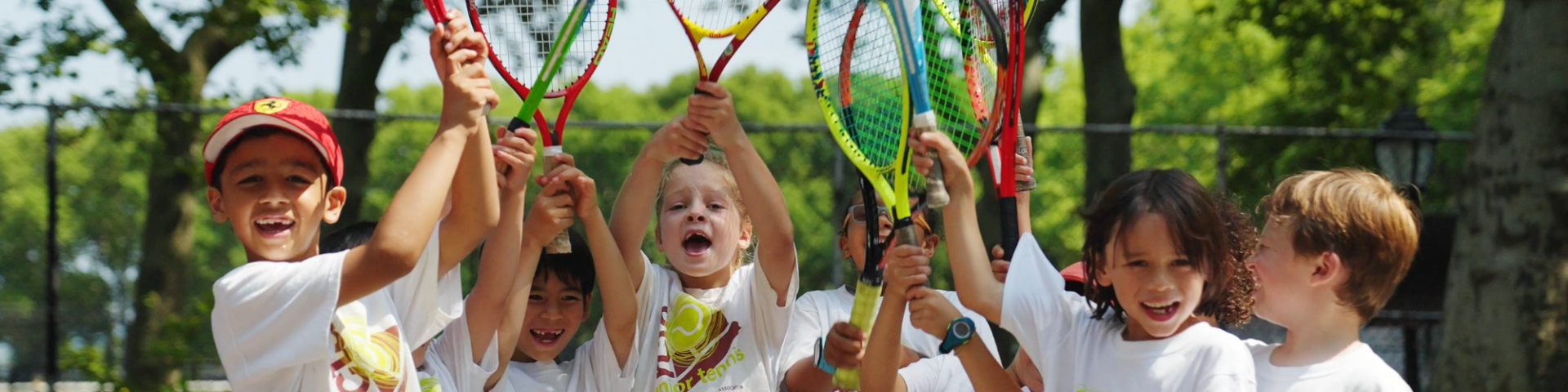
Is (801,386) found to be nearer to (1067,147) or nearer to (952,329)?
(952,329)

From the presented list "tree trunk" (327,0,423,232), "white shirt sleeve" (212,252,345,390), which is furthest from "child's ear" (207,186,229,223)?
"tree trunk" (327,0,423,232)

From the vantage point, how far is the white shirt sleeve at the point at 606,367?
360 centimetres

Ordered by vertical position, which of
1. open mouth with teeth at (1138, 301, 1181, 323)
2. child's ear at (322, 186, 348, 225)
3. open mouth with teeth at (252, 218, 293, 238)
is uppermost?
child's ear at (322, 186, 348, 225)

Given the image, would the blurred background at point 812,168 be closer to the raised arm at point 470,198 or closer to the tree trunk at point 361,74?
the tree trunk at point 361,74

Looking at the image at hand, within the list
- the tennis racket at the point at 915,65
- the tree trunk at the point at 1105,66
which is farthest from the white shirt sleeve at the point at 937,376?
the tree trunk at the point at 1105,66

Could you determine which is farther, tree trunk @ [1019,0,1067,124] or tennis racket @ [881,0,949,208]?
tree trunk @ [1019,0,1067,124]

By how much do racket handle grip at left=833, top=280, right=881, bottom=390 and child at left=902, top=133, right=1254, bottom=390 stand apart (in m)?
0.04

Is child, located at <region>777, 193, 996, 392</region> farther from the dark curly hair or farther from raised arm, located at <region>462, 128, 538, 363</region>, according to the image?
raised arm, located at <region>462, 128, 538, 363</region>

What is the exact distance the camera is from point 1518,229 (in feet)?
23.6

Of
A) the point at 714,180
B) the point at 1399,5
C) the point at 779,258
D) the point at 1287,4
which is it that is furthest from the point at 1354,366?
the point at 1399,5

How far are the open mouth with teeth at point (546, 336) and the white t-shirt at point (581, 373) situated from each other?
7cm

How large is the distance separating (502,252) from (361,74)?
6.84 metres

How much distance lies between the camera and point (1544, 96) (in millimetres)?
7141

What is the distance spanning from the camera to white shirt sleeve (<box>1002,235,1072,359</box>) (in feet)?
9.47
